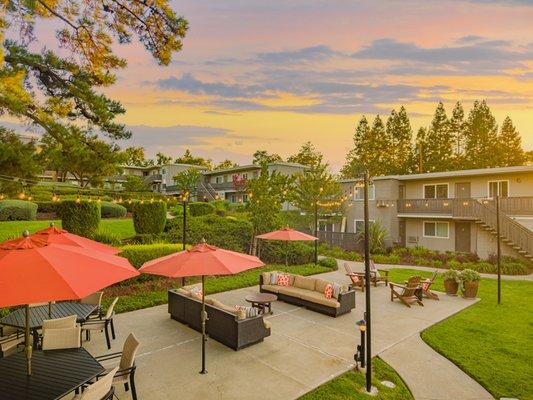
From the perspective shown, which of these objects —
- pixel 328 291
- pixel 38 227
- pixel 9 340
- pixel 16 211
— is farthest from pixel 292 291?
pixel 16 211

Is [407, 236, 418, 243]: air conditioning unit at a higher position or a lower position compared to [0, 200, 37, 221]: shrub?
lower

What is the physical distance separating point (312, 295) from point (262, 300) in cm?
213

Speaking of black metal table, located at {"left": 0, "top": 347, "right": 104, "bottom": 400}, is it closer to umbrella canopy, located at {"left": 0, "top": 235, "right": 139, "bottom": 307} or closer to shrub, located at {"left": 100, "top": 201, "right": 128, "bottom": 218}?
umbrella canopy, located at {"left": 0, "top": 235, "right": 139, "bottom": 307}

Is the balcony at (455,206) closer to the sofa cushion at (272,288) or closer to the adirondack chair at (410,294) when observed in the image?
the adirondack chair at (410,294)

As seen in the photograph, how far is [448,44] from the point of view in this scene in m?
14.8

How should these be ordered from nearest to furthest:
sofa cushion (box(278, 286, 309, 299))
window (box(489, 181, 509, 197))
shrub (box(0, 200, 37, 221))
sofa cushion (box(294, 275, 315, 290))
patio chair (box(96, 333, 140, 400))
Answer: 1. patio chair (box(96, 333, 140, 400))
2. sofa cushion (box(278, 286, 309, 299))
3. sofa cushion (box(294, 275, 315, 290))
4. shrub (box(0, 200, 37, 221))
5. window (box(489, 181, 509, 197))

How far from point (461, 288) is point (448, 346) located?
20.3ft

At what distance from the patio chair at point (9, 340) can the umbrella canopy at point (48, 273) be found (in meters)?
3.67

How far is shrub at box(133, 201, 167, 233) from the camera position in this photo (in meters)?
20.4

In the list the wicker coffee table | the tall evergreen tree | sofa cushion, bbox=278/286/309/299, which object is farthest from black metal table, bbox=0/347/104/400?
the tall evergreen tree

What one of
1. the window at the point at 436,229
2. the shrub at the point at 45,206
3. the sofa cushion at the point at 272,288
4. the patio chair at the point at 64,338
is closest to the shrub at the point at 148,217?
the sofa cushion at the point at 272,288

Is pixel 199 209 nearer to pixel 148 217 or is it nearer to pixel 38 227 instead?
pixel 148 217

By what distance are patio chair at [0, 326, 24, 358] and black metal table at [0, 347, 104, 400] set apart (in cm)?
186

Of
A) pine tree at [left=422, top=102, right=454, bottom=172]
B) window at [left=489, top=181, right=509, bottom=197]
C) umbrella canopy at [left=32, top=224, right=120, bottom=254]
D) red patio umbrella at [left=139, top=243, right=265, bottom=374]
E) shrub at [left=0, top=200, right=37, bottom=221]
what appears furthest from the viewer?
pine tree at [left=422, top=102, right=454, bottom=172]
